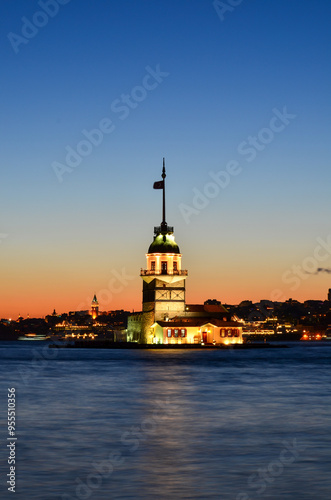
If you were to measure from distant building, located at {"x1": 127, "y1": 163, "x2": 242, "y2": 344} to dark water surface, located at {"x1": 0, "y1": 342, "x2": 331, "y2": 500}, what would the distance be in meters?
74.7

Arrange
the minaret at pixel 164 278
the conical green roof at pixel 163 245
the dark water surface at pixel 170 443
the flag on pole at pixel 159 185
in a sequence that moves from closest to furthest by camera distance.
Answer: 1. the dark water surface at pixel 170 443
2. the flag on pole at pixel 159 185
3. the minaret at pixel 164 278
4. the conical green roof at pixel 163 245

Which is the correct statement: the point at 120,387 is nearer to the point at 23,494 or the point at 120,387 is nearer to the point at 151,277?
the point at 23,494

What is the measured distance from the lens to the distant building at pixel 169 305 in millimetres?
125500

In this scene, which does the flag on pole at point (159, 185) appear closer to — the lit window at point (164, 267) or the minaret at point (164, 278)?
the minaret at point (164, 278)

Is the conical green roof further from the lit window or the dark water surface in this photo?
the dark water surface

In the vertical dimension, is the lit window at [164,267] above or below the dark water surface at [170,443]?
above

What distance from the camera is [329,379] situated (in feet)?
203

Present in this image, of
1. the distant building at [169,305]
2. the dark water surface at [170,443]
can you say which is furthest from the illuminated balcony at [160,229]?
the dark water surface at [170,443]

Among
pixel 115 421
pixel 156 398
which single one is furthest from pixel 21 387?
pixel 115 421

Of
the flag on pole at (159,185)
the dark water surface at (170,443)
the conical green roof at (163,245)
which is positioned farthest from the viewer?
the conical green roof at (163,245)

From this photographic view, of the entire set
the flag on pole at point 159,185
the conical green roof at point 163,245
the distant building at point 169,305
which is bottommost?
the distant building at point 169,305

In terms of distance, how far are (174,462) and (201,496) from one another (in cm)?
461

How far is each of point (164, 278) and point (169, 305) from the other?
4.71 meters

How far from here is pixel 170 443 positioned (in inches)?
1032
